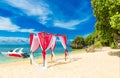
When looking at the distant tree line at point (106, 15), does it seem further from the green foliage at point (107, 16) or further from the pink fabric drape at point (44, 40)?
the pink fabric drape at point (44, 40)

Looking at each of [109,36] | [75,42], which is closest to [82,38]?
[75,42]

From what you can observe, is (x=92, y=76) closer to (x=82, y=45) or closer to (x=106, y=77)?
(x=106, y=77)

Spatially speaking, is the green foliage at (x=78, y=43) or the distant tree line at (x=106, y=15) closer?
the distant tree line at (x=106, y=15)

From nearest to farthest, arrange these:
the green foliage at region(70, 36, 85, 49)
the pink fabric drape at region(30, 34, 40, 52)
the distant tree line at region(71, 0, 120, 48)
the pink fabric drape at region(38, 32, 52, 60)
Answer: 1. the pink fabric drape at region(38, 32, 52, 60)
2. the pink fabric drape at region(30, 34, 40, 52)
3. the distant tree line at region(71, 0, 120, 48)
4. the green foliage at region(70, 36, 85, 49)

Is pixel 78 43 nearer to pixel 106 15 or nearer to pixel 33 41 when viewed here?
pixel 106 15

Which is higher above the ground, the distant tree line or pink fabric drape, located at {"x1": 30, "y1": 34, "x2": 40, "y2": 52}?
the distant tree line

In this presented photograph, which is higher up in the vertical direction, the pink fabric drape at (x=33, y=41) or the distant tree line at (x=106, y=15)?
the distant tree line at (x=106, y=15)

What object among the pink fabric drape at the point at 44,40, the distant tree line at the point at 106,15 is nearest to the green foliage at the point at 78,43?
the distant tree line at the point at 106,15

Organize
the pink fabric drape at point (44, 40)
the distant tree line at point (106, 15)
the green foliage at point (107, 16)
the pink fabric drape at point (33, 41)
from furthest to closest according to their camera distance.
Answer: the distant tree line at point (106, 15)
the pink fabric drape at point (33, 41)
the green foliage at point (107, 16)
the pink fabric drape at point (44, 40)

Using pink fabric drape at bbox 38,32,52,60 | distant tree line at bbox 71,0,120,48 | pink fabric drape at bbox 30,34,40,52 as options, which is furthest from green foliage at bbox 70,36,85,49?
pink fabric drape at bbox 38,32,52,60

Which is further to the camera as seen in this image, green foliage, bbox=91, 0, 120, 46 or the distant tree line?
the distant tree line

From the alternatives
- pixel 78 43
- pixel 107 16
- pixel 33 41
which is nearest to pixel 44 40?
pixel 33 41

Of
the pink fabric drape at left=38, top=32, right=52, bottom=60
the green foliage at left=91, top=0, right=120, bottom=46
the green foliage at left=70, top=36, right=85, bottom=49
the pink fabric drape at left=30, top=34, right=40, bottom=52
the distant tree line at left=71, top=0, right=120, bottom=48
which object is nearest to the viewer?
the pink fabric drape at left=38, top=32, right=52, bottom=60

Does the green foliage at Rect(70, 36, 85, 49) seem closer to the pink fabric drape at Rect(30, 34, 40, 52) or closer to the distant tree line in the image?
the distant tree line
